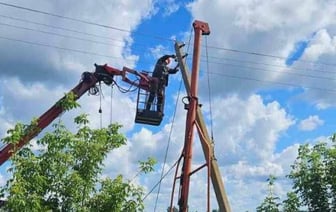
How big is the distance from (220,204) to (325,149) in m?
3.96

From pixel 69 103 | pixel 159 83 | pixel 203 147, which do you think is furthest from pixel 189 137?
pixel 159 83

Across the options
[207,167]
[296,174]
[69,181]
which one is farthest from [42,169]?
[296,174]

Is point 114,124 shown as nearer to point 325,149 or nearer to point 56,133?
point 56,133

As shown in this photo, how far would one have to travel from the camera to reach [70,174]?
44.0 feet

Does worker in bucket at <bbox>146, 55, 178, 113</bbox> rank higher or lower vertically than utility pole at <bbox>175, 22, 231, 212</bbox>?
higher

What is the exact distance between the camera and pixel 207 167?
38.1ft

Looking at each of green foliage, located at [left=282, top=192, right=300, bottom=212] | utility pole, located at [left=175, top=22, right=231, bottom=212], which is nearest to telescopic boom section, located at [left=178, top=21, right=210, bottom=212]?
utility pole, located at [left=175, top=22, right=231, bottom=212]

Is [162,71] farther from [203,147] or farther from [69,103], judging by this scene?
[203,147]

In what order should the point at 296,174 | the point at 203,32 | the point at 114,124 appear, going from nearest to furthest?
1. the point at 203,32
2. the point at 114,124
3. the point at 296,174

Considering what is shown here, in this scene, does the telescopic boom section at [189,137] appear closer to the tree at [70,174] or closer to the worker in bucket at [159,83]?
the tree at [70,174]

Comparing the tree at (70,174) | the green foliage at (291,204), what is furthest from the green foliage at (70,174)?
the green foliage at (291,204)

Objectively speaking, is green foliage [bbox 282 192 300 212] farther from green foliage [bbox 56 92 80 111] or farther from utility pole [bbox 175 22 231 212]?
green foliage [bbox 56 92 80 111]

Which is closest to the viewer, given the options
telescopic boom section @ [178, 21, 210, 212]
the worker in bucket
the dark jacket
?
telescopic boom section @ [178, 21, 210, 212]

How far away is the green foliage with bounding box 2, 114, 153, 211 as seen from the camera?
1321 cm
